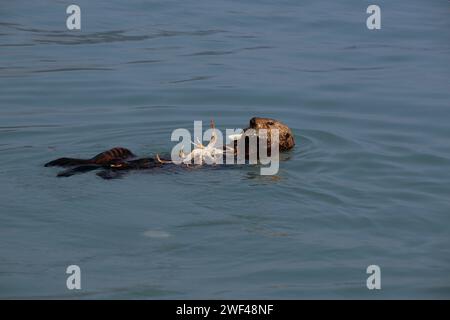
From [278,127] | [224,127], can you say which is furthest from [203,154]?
[224,127]

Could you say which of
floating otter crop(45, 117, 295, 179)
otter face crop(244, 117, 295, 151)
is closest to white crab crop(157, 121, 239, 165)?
floating otter crop(45, 117, 295, 179)

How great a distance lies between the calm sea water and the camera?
23.6 ft

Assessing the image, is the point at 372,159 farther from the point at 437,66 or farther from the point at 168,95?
the point at 437,66

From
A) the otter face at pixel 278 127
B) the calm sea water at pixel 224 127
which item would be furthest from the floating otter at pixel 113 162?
the calm sea water at pixel 224 127

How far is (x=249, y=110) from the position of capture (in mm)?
11906

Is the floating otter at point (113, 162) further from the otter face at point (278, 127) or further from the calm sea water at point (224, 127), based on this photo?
the calm sea water at point (224, 127)

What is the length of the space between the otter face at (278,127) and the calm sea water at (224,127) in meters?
0.16

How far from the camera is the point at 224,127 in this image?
11.1 metres

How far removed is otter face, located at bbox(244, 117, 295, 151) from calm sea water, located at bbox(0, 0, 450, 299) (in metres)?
0.16

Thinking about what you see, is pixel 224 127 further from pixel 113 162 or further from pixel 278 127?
pixel 113 162

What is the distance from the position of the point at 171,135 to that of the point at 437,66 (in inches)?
204

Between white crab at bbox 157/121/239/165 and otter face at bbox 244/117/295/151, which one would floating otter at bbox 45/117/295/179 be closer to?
otter face at bbox 244/117/295/151

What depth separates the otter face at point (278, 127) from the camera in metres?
9.37

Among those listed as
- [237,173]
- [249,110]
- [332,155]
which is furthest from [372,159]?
[249,110]
